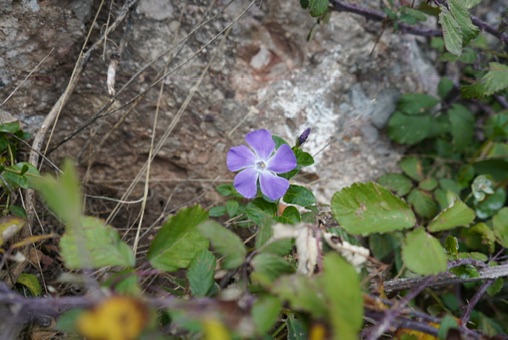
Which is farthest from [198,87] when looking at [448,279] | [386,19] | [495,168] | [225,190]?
[495,168]

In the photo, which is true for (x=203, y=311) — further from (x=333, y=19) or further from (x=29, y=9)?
(x=333, y=19)

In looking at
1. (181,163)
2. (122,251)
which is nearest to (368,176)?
(181,163)

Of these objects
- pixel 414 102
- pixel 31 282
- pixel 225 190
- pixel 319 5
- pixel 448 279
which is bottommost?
pixel 448 279

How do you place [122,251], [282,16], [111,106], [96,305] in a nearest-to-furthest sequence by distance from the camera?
1. [96,305]
2. [122,251]
3. [111,106]
4. [282,16]

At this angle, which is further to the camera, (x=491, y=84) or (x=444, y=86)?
(x=444, y=86)

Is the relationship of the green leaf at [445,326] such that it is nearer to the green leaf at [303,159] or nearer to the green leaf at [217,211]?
the green leaf at [303,159]

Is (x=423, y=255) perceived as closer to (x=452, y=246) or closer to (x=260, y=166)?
(x=452, y=246)

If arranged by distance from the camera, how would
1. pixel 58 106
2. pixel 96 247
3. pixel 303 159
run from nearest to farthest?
pixel 96 247 → pixel 303 159 → pixel 58 106

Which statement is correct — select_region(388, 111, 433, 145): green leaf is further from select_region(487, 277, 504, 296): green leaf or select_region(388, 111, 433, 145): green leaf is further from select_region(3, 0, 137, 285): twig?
select_region(3, 0, 137, 285): twig
